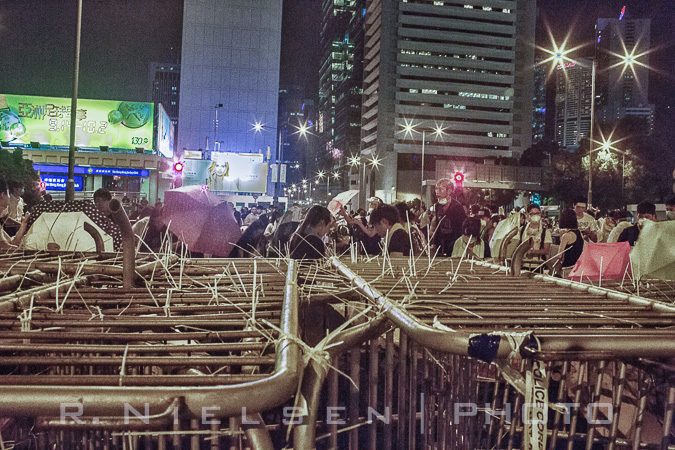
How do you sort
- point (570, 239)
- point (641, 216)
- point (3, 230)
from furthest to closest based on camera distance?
point (641, 216)
point (570, 239)
point (3, 230)

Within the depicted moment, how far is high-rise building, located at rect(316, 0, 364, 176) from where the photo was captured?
141 metres

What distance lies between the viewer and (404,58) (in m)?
113

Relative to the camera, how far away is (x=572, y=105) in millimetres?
152500

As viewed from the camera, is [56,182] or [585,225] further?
[56,182]

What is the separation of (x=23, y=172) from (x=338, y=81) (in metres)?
141

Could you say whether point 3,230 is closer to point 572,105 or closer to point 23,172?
point 23,172

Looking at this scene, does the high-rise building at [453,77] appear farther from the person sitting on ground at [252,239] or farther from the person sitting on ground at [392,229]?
the person sitting on ground at [392,229]

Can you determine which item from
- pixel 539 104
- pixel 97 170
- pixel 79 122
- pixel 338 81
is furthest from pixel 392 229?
pixel 539 104

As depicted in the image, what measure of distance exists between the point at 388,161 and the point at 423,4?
35307 mm

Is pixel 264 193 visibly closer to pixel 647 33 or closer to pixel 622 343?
pixel 622 343

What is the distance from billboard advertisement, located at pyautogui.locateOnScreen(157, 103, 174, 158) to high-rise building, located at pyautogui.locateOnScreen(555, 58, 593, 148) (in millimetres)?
114741

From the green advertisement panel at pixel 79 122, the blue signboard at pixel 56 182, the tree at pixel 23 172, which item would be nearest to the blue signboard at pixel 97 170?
the blue signboard at pixel 56 182

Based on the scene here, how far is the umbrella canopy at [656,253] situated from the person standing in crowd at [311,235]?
275 cm

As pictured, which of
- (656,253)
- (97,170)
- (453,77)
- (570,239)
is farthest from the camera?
(453,77)
